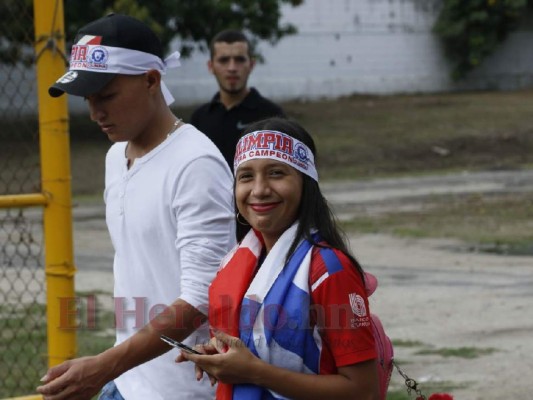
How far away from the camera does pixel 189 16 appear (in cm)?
2709

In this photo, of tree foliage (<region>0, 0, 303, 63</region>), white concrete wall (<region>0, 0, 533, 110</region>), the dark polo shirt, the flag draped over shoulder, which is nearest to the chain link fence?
the dark polo shirt

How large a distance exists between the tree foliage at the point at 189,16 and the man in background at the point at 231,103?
598 inches

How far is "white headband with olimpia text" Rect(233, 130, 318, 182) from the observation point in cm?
326

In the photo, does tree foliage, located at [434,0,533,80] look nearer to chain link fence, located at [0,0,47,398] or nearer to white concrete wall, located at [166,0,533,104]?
white concrete wall, located at [166,0,533,104]

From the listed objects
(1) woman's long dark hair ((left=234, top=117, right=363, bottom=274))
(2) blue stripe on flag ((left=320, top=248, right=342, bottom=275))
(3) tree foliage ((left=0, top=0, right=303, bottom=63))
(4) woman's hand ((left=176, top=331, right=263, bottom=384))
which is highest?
(3) tree foliage ((left=0, top=0, right=303, bottom=63))

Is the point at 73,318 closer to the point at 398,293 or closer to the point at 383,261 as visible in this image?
the point at 398,293

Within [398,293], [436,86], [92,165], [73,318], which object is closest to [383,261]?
[398,293]

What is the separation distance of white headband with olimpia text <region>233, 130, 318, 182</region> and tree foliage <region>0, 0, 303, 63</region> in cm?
2045

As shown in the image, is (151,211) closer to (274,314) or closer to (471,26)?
(274,314)

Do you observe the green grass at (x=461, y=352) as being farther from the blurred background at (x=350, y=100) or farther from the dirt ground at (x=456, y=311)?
the blurred background at (x=350, y=100)

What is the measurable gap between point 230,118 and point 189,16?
19390 millimetres

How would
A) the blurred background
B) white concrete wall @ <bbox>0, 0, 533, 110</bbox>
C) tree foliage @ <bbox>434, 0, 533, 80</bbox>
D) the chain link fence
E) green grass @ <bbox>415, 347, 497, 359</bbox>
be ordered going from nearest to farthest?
the chain link fence → the blurred background → green grass @ <bbox>415, 347, 497, 359</bbox> → white concrete wall @ <bbox>0, 0, 533, 110</bbox> → tree foliage @ <bbox>434, 0, 533, 80</bbox>

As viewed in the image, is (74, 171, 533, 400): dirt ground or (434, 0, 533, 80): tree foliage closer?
(74, 171, 533, 400): dirt ground

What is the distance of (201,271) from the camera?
343 centimetres
